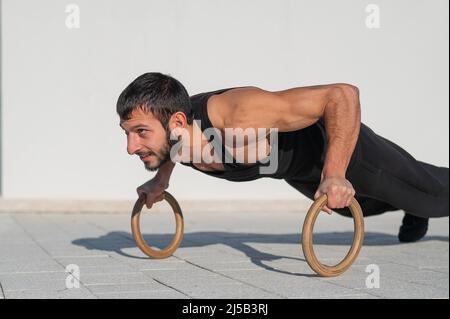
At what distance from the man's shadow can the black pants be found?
73cm

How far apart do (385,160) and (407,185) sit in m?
0.30

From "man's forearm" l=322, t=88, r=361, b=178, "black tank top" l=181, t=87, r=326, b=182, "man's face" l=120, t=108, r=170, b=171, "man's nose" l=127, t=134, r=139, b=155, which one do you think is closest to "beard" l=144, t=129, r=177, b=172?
"man's face" l=120, t=108, r=170, b=171

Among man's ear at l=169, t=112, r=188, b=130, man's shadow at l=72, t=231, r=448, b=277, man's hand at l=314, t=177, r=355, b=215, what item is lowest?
man's shadow at l=72, t=231, r=448, b=277

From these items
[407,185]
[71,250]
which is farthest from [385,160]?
[71,250]

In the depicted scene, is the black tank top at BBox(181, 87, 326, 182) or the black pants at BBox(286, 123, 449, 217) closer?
the black tank top at BBox(181, 87, 326, 182)

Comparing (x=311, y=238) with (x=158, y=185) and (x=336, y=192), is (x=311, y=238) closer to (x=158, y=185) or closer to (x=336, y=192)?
(x=336, y=192)

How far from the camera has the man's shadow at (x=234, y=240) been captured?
5.50 meters

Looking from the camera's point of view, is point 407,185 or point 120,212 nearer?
point 407,185

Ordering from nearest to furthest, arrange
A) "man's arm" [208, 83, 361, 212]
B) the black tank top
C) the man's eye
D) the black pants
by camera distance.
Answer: "man's arm" [208, 83, 361, 212] → the man's eye → the black tank top → the black pants

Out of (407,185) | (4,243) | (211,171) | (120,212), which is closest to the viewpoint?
(211,171)

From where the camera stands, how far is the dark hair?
389cm

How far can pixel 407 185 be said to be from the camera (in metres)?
4.78

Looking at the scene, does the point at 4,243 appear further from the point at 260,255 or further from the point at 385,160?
the point at 385,160

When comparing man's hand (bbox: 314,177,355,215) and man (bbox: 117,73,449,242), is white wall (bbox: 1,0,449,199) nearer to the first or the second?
man (bbox: 117,73,449,242)
